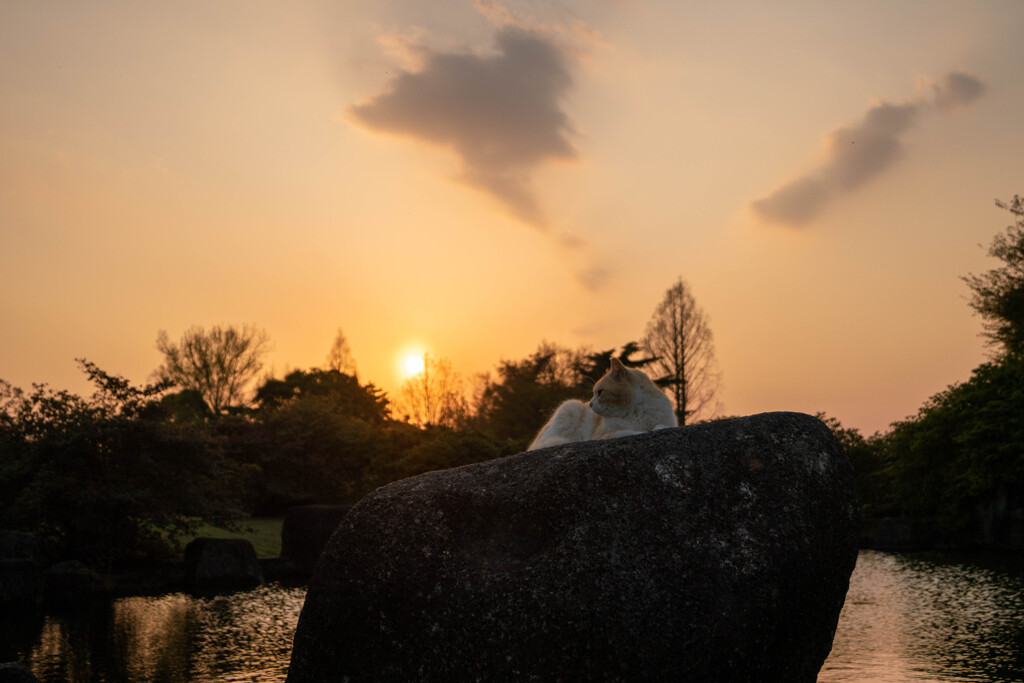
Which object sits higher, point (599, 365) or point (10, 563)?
point (599, 365)

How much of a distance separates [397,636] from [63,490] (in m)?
16.4

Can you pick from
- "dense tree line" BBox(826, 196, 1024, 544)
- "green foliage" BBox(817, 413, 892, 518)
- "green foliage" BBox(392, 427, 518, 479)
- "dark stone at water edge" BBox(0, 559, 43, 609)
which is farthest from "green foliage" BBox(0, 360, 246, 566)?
"green foliage" BBox(817, 413, 892, 518)

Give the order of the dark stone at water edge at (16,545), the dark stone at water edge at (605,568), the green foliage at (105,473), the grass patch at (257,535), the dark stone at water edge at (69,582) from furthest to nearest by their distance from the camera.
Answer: the grass patch at (257,535) → the green foliage at (105,473) → the dark stone at water edge at (69,582) → the dark stone at water edge at (16,545) → the dark stone at water edge at (605,568)

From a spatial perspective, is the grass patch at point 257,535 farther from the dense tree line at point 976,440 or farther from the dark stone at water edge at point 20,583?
the dense tree line at point 976,440

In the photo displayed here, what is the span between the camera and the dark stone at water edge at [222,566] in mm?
18281

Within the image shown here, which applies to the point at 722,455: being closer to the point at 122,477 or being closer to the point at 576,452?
the point at 576,452

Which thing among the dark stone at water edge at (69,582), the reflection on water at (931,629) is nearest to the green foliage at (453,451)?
the dark stone at water edge at (69,582)

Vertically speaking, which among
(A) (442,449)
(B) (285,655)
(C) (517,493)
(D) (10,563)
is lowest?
(B) (285,655)

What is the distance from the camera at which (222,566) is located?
60.3 ft

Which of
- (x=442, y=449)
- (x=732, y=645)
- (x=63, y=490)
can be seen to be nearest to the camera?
(x=732, y=645)

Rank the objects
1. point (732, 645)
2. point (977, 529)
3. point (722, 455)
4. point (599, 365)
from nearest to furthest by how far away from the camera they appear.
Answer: point (732, 645) → point (722, 455) → point (977, 529) → point (599, 365)

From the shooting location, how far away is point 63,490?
17.7 m

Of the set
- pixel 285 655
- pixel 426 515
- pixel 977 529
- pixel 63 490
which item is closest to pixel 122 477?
pixel 63 490

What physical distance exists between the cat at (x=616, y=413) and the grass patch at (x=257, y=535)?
1635 centimetres
